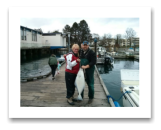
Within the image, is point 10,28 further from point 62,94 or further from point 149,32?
point 149,32

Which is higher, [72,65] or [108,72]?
[72,65]

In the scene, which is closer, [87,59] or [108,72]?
[87,59]

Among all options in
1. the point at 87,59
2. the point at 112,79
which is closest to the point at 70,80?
the point at 87,59

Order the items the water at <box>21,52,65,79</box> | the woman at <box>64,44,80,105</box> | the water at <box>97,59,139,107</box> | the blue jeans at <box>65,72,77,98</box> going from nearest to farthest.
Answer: the woman at <box>64,44,80,105</box> → the blue jeans at <box>65,72,77,98</box> → the water at <box>97,59,139,107</box> → the water at <box>21,52,65,79</box>

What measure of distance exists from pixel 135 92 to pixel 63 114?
2816 mm

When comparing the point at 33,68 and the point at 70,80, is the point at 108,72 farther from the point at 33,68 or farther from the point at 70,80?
the point at 70,80

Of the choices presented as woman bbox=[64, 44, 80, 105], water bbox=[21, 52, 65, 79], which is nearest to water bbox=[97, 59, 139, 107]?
woman bbox=[64, 44, 80, 105]

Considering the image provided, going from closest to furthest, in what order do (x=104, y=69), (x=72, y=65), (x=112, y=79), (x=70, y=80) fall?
(x=72, y=65), (x=70, y=80), (x=112, y=79), (x=104, y=69)

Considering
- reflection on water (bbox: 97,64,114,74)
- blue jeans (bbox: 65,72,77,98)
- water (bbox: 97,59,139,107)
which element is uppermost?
blue jeans (bbox: 65,72,77,98)

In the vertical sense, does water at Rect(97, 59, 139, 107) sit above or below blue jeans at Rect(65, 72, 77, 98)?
below

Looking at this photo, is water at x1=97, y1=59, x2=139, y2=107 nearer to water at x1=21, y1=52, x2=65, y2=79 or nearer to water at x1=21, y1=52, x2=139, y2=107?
water at x1=21, y1=52, x2=139, y2=107

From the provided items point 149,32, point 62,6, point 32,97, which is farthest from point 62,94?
point 149,32

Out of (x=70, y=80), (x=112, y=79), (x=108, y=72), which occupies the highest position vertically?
(x=70, y=80)

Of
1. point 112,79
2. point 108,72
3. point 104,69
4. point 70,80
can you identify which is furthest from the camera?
point 104,69
